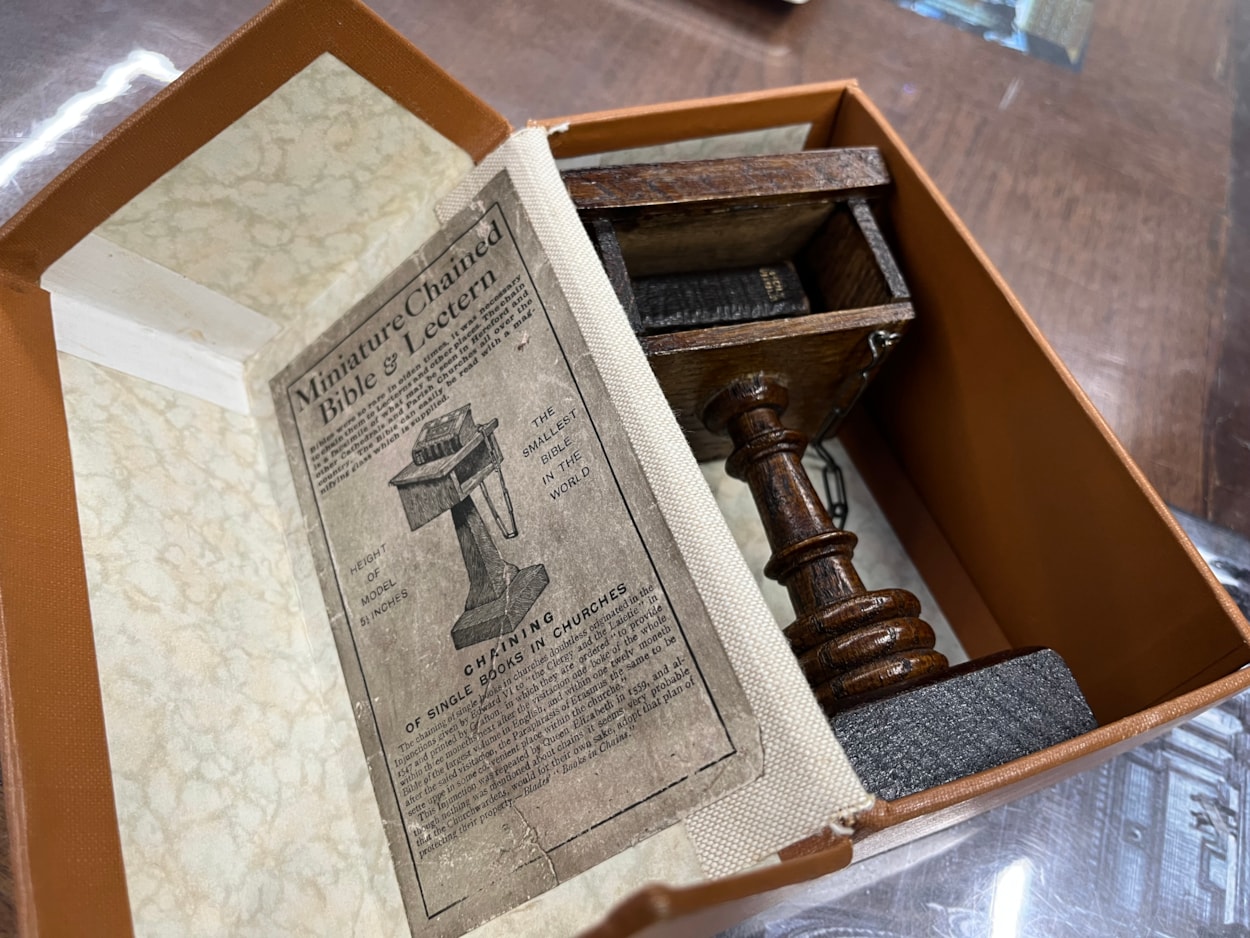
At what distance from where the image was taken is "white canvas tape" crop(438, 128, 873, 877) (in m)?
0.38

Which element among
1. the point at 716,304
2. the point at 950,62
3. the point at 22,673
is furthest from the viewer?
the point at 950,62

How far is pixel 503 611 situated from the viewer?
1.60 feet

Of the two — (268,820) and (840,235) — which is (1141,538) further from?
(268,820)

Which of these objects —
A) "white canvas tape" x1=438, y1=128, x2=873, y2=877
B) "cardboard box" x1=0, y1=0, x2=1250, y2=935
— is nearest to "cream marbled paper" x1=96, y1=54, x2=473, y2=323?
"cardboard box" x1=0, y1=0, x2=1250, y2=935

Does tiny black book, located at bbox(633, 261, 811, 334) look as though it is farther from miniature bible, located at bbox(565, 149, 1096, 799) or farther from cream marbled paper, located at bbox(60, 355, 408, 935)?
cream marbled paper, located at bbox(60, 355, 408, 935)

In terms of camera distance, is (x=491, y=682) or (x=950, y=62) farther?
(x=950, y=62)

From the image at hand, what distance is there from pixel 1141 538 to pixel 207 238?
61 centimetres

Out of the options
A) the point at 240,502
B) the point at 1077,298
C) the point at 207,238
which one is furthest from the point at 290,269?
the point at 1077,298

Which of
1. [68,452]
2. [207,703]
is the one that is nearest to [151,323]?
[68,452]

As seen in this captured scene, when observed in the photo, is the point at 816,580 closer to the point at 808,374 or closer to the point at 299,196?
the point at 808,374

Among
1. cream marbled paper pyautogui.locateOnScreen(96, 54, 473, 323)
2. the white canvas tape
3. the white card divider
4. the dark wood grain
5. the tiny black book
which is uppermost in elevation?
cream marbled paper pyautogui.locateOnScreen(96, 54, 473, 323)

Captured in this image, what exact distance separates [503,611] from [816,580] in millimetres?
213

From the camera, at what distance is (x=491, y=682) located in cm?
48

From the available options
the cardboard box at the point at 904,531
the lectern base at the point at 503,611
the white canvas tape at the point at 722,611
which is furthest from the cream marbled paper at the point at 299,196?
the lectern base at the point at 503,611
